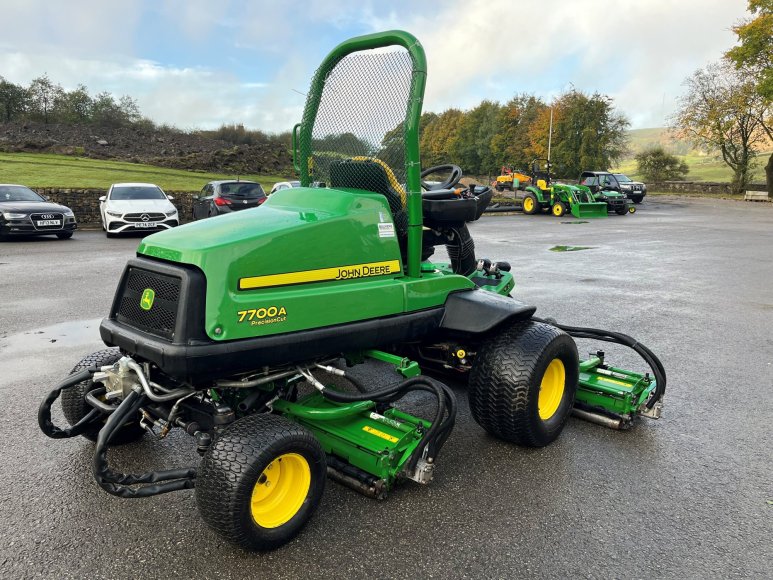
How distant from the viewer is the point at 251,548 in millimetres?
2541

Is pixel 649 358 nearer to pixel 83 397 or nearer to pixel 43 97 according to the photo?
pixel 83 397

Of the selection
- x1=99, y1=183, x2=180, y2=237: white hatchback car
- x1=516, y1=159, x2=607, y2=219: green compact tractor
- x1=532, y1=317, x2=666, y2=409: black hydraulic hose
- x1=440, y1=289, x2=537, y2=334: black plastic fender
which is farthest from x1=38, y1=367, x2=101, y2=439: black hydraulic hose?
x1=516, y1=159, x2=607, y2=219: green compact tractor

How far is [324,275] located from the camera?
9.99 ft

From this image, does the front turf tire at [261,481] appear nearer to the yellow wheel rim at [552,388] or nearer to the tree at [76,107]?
the yellow wheel rim at [552,388]

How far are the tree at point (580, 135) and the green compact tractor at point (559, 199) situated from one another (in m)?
19.5

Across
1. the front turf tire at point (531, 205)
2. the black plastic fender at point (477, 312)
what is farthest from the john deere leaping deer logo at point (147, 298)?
the front turf tire at point (531, 205)

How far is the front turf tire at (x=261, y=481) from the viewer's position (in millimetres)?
2461

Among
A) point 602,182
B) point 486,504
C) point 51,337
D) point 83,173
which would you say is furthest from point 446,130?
point 486,504

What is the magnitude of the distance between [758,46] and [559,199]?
22376 millimetres

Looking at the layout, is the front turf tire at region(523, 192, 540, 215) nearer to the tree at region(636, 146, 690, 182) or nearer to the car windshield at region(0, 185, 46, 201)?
the car windshield at region(0, 185, 46, 201)

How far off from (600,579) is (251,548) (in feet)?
4.99

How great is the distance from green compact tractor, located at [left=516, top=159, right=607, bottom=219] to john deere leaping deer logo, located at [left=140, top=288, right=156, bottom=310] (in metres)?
21.9

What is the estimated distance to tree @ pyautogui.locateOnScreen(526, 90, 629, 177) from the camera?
1644 inches

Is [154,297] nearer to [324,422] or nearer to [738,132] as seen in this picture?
[324,422]
